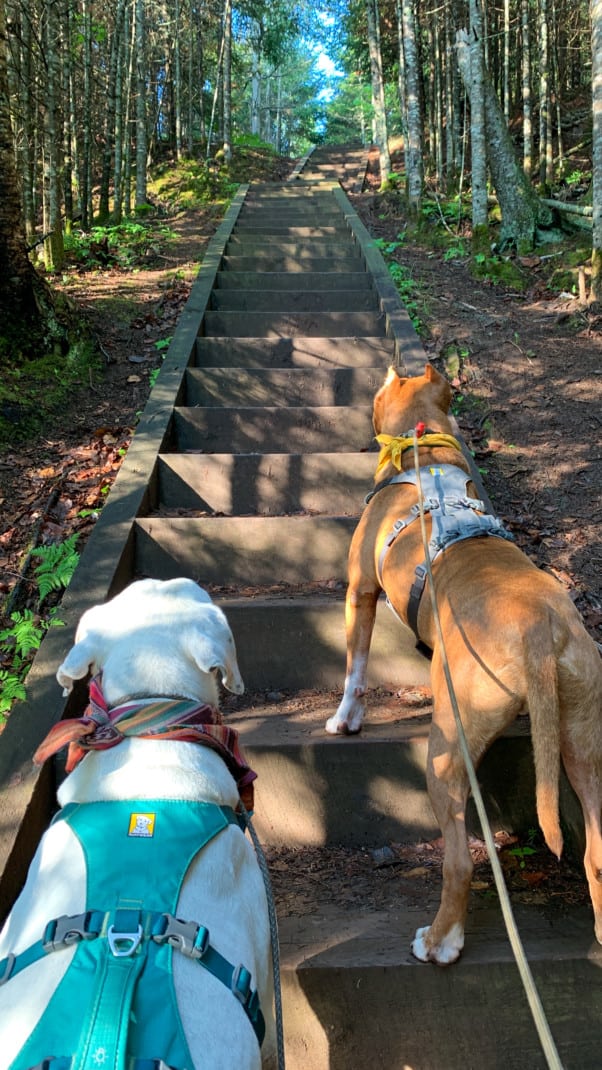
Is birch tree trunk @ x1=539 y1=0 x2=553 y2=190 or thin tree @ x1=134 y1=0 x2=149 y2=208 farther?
birch tree trunk @ x1=539 y1=0 x2=553 y2=190

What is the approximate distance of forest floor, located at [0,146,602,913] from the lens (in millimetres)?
2840

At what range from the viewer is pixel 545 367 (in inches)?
243

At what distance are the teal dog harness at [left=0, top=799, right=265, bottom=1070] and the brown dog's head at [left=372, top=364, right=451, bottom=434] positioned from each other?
2.35m

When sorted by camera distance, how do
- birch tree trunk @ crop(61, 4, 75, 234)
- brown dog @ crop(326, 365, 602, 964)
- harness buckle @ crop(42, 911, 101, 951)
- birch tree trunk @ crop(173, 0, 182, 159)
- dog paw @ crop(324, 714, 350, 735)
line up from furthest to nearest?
birch tree trunk @ crop(173, 0, 182, 159), birch tree trunk @ crop(61, 4, 75, 234), dog paw @ crop(324, 714, 350, 735), brown dog @ crop(326, 365, 602, 964), harness buckle @ crop(42, 911, 101, 951)

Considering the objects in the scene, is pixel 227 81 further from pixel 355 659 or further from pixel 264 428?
pixel 355 659

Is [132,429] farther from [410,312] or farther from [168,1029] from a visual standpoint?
[168,1029]

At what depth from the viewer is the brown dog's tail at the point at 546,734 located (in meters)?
1.93

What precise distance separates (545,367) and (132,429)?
344cm

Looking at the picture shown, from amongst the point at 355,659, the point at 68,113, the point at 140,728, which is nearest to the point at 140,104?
the point at 68,113

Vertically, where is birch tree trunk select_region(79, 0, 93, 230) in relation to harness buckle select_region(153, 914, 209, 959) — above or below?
above

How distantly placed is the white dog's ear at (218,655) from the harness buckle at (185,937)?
70cm

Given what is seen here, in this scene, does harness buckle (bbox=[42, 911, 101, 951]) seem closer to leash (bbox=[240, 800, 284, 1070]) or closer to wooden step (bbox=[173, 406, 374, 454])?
leash (bbox=[240, 800, 284, 1070])

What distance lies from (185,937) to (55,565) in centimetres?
274

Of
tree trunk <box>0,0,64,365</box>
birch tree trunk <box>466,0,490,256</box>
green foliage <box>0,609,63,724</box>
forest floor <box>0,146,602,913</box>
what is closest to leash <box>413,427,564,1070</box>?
forest floor <box>0,146,602,913</box>
